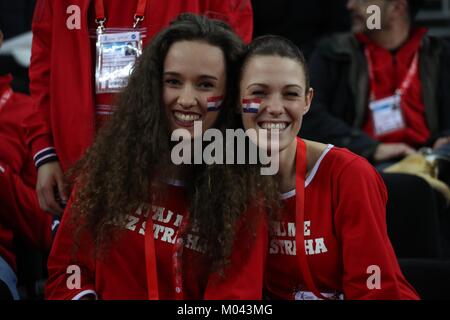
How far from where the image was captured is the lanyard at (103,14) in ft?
8.30

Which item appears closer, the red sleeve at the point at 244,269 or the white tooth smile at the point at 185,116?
the red sleeve at the point at 244,269

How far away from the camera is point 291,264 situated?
226cm

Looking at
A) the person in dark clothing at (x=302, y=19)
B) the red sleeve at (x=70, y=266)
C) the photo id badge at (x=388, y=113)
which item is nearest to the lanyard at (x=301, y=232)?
the red sleeve at (x=70, y=266)

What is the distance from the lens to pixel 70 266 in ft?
7.48

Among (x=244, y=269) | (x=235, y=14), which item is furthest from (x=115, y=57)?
(x=244, y=269)

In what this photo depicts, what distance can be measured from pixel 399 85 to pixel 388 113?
150 mm

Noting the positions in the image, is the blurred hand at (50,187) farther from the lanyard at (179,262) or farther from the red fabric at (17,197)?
the lanyard at (179,262)

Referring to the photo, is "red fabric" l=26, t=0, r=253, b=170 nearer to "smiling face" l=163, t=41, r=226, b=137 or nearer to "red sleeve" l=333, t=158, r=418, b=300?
"smiling face" l=163, t=41, r=226, b=137

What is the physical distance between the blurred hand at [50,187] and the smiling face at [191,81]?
18.1 inches

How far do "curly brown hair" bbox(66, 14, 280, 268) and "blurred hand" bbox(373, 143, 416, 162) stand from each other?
1.61 m

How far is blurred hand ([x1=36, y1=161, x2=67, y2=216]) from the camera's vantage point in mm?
2549

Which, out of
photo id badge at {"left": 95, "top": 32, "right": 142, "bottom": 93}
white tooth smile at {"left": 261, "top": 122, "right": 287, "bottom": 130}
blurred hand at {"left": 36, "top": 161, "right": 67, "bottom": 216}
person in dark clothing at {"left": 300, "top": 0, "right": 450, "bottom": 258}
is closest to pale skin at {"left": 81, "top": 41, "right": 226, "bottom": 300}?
white tooth smile at {"left": 261, "top": 122, "right": 287, "bottom": 130}

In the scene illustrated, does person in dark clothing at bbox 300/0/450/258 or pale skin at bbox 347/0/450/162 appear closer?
person in dark clothing at bbox 300/0/450/258
